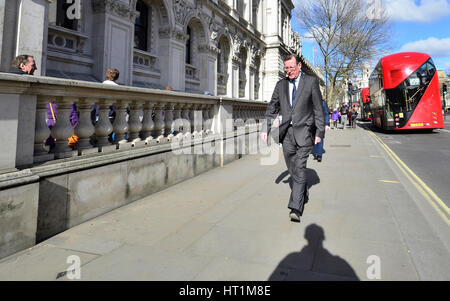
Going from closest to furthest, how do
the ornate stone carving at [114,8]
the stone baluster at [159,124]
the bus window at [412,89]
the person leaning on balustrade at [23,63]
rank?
1. the person leaning on balustrade at [23,63]
2. the stone baluster at [159,124]
3. the ornate stone carving at [114,8]
4. the bus window at [412,89]

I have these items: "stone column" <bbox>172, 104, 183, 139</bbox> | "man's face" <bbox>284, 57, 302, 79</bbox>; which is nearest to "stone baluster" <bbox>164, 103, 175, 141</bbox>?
"stone column" <bbox>172, 104, 183, 139</bbox>

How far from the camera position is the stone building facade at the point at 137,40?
6660 millimetres

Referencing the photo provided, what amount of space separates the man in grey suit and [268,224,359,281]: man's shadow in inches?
38.7

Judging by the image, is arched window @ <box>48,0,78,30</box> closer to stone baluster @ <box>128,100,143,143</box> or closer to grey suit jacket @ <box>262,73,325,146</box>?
stone baluster @ <box>128,100,143,143</box>

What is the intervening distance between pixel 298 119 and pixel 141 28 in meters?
11.3

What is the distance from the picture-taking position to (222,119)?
7250 millimetres

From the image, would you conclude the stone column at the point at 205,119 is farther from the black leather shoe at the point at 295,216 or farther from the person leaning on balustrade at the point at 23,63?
the black leather shoe at the point at 295,216

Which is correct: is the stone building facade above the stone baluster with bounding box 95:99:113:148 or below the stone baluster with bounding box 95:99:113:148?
above

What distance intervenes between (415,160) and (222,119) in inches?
232

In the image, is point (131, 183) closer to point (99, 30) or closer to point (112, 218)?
point (112, 218)

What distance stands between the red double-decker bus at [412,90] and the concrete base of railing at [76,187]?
48.1 ft

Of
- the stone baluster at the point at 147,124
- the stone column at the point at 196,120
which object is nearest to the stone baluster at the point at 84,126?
the stone baluster at the point at 147,124

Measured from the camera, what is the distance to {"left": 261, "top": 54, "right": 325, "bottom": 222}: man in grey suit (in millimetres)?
3701
